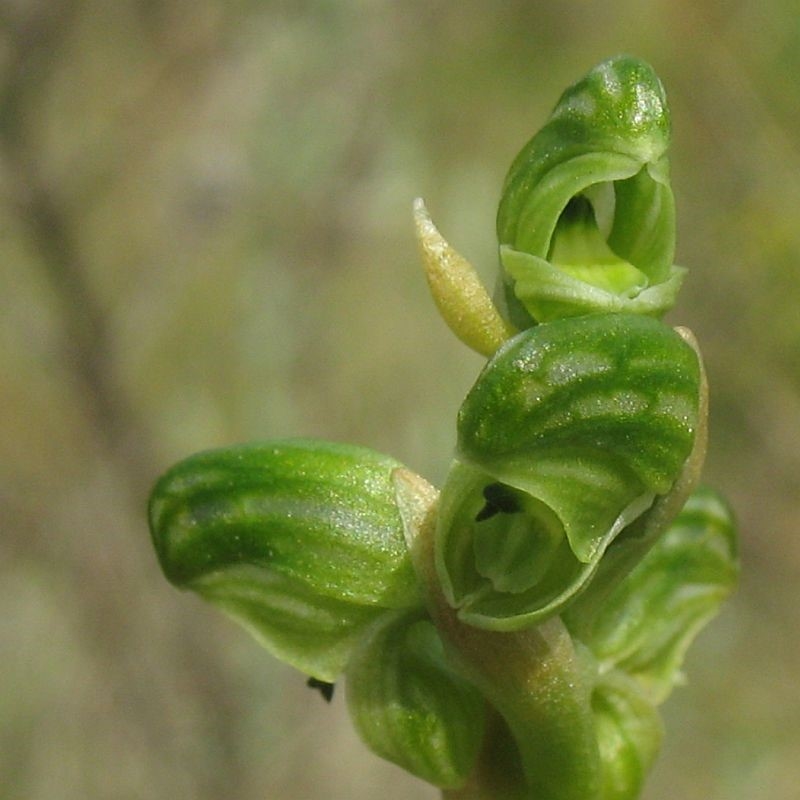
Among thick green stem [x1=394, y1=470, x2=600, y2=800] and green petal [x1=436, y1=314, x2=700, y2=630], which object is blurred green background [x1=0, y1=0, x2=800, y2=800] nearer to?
thick green stem [x1=394, y1=470, x2=600, y2=800]

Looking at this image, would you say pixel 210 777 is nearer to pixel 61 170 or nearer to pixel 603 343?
pixel 61 170

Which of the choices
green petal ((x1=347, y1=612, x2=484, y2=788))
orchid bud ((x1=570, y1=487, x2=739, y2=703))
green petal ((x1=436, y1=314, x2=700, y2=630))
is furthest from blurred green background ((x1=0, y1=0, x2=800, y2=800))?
green petal ((x1=436, y1=314, x2=700, y2=630))

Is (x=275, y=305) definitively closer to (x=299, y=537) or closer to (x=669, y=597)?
(x=669, y=597)

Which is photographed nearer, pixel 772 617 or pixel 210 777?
pixel 210 777

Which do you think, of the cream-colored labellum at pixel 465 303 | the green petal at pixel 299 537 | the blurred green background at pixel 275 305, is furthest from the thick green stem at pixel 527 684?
the blurred green background at pixel 275 305

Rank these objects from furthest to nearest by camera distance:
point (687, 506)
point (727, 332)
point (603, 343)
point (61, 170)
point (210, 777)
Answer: point (727, 332), point (61, 170), point (210, 777), point (687, 506), point (603, 343)

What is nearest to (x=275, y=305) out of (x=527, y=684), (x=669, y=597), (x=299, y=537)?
(x=669, y=597)

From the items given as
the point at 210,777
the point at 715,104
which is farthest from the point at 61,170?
the point at 715,104
